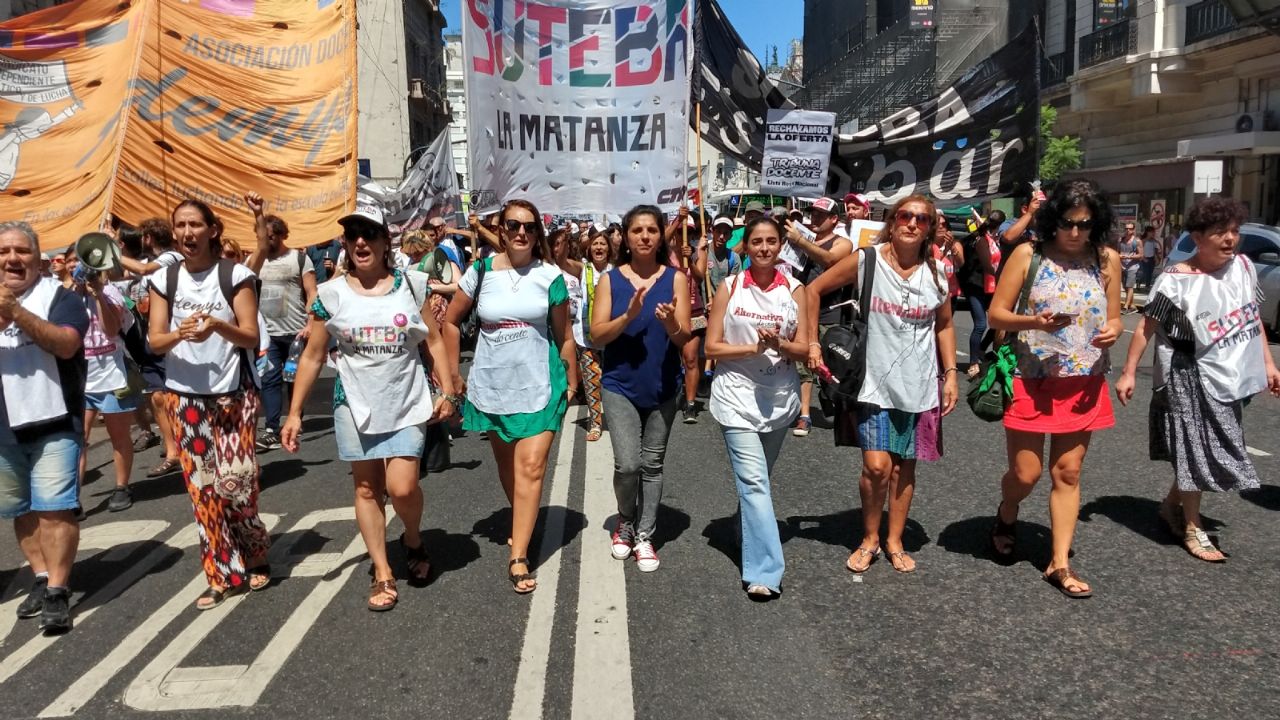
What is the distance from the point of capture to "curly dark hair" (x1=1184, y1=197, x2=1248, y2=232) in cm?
434

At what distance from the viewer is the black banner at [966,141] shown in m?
8.87

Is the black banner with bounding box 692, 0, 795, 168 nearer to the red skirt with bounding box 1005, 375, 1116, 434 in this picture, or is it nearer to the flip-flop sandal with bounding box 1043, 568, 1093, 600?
the red skirt with bounding box 1005, 375, 1116, 434

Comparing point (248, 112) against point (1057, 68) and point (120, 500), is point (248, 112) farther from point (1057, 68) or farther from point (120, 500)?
point (1057, 68)

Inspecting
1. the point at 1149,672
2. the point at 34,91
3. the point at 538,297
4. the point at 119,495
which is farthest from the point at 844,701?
the point at 34,91

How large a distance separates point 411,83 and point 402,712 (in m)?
48.9

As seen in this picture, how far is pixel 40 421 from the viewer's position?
4055 mm

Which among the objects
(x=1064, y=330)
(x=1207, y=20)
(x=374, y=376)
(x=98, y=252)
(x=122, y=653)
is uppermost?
(x=1207, y=20)

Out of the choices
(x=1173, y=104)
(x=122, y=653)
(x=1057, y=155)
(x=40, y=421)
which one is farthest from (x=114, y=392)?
(x=1057, y=155)

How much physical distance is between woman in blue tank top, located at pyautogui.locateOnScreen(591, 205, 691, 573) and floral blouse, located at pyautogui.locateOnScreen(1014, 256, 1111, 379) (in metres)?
1.59

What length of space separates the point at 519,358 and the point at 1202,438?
3282mm

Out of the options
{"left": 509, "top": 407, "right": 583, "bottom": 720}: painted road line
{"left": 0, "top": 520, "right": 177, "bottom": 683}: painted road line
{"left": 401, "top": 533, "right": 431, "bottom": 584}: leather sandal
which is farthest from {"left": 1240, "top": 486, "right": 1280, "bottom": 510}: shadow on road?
{"left": 0, "top": 520, "right": 177, "bottom": 683}: painted road line

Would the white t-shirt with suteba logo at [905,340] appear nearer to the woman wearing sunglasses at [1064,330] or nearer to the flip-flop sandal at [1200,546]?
the woman wearing sunglasses at [1064,330]

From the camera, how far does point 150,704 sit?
3273 mm

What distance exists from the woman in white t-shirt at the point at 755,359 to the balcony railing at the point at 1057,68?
36431 mm
